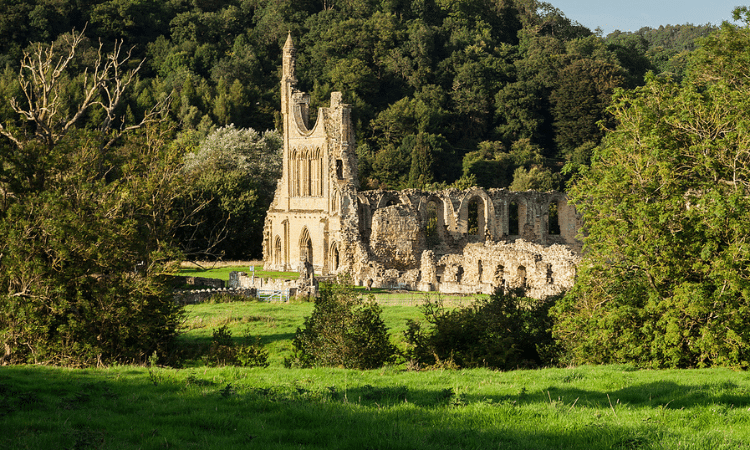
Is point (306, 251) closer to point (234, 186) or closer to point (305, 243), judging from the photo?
point (305, 243)

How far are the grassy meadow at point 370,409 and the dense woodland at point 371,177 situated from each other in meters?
2.16

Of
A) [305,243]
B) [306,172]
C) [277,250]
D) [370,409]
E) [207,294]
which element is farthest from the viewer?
[306,172]

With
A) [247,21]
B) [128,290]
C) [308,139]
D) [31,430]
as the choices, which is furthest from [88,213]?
[247,21]

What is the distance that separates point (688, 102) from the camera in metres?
16.9

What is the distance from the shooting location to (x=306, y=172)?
50781mm

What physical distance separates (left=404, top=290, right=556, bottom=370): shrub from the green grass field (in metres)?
2.46

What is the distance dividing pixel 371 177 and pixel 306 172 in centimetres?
2130

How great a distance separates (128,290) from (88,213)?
6.72 feet

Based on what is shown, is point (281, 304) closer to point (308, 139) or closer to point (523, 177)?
point (308, 139)

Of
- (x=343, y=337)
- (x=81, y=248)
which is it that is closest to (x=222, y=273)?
(x=81, y=248)

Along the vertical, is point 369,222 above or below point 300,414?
above

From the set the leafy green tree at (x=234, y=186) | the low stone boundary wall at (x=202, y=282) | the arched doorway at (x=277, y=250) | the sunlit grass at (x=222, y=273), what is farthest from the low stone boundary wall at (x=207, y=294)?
the arched doorway at (x=277, y=250)

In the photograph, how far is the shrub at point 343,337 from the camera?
15766mm

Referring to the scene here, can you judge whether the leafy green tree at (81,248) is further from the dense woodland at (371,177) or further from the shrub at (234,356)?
the shrub at (234,356)
